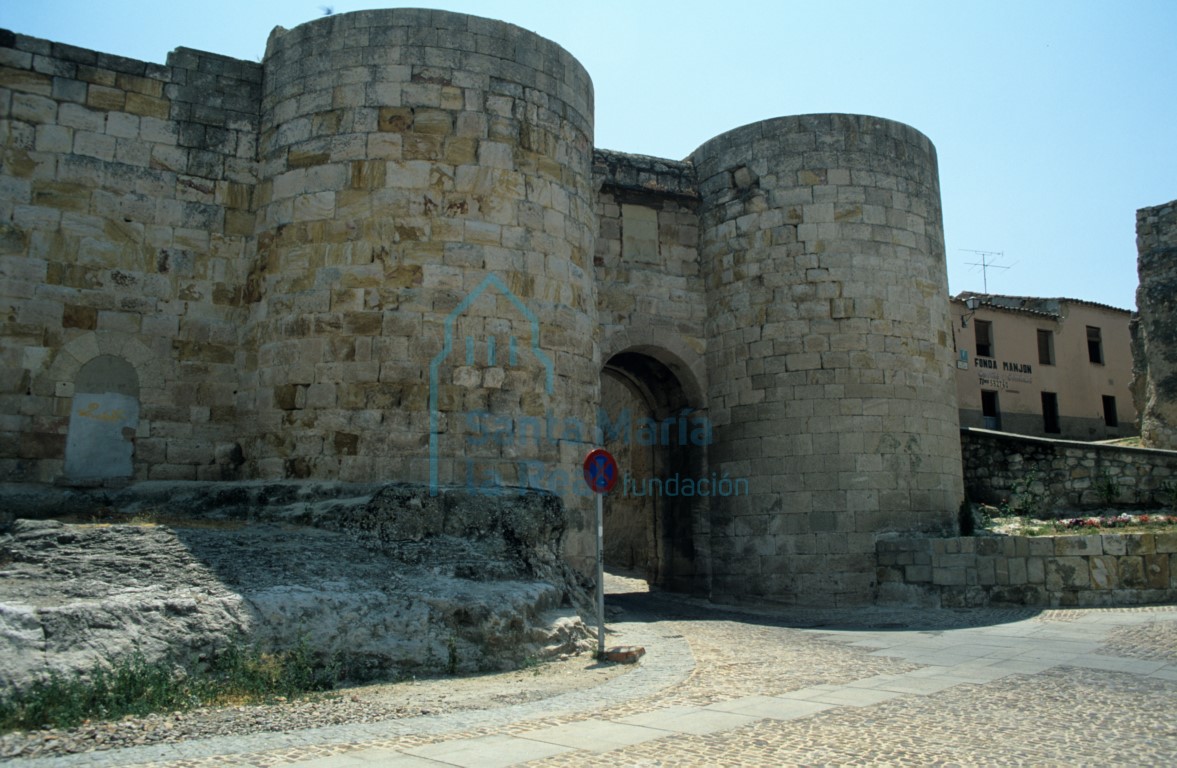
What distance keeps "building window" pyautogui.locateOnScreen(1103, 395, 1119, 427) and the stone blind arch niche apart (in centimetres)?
2744

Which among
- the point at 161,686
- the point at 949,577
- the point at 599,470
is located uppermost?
the point at 599,470

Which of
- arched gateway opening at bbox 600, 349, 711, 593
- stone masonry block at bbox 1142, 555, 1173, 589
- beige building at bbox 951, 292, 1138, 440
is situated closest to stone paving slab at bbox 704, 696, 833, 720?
stone masonry block at bbox 1142, 555, 1173, 589

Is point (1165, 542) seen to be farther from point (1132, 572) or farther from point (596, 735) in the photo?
point (596, 735)

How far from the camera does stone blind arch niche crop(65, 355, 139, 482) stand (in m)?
8.66

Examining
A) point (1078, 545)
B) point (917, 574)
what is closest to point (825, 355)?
point (917, 574)

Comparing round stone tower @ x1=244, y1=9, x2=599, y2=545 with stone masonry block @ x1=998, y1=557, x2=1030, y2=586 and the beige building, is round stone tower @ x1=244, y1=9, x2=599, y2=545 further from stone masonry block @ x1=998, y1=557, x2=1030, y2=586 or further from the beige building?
the beige building

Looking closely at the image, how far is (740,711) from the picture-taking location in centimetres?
543

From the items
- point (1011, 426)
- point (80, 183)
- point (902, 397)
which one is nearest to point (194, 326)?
point (80, 183)

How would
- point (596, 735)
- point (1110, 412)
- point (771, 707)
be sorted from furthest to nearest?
→ point (1110, 412), point (771, 707), point (596, 735)

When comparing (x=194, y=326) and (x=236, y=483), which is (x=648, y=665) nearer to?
(x=236, y=483)

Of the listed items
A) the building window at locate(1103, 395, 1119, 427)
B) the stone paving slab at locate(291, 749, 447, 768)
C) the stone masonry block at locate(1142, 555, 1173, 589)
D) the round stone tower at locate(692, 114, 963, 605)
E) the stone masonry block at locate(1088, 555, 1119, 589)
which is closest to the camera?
the stone paving slab at locate(291, 749, 447, 768)

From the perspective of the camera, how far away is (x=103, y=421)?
878cm

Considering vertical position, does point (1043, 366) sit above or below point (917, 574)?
above

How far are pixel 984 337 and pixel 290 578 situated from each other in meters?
22.9
